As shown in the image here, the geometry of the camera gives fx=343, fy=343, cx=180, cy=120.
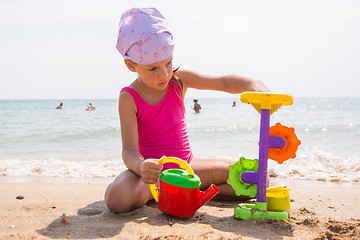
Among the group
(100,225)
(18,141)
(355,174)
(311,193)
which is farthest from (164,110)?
(18,141)

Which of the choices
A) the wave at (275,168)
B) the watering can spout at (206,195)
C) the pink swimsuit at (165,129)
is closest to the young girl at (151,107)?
the pink swimsuit at (165,129)

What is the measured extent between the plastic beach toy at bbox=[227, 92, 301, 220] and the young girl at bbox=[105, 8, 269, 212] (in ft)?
1.04

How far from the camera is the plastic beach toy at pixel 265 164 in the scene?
5.96 ft

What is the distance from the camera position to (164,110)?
8.38ft

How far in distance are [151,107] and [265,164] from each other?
975 millimetres

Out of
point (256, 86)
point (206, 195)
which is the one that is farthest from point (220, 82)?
point (206, 195)

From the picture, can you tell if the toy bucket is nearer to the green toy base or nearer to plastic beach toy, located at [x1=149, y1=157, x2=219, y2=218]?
the green toy base

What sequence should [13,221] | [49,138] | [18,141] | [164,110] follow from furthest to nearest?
[49,138] < [18,141] < [164,110] < [13,221]

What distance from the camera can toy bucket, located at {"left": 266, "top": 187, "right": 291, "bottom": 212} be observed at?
6.27 feet

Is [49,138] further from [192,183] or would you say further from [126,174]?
[192,183]

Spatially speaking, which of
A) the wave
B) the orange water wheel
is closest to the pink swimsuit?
the orange water wheel

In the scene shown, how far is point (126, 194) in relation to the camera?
7.02 ft

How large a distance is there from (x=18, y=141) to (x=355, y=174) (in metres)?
6.73

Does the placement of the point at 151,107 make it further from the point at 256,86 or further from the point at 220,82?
the point at 256,86
